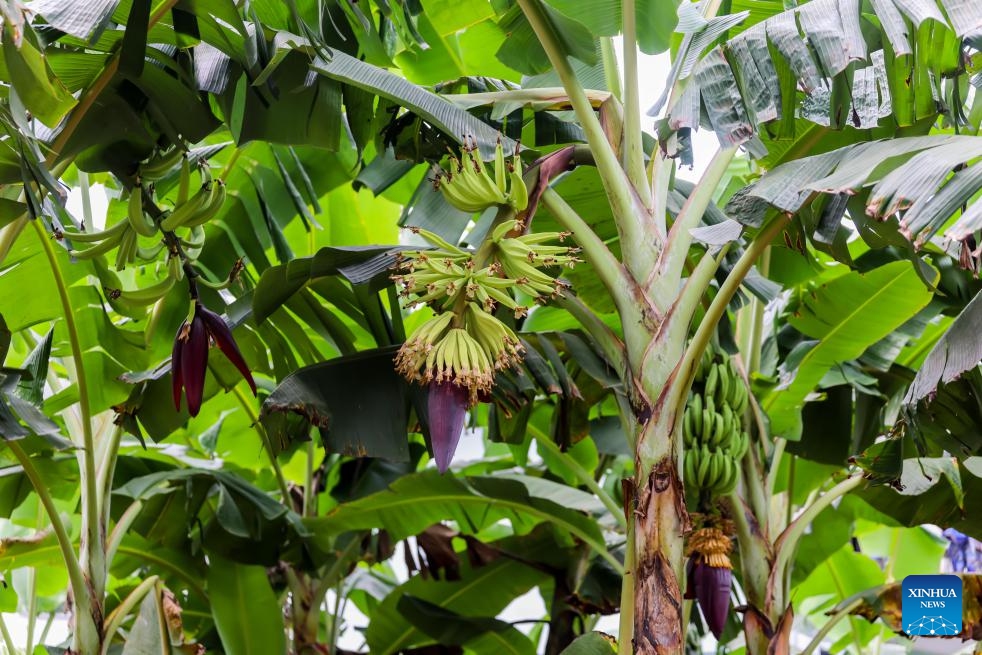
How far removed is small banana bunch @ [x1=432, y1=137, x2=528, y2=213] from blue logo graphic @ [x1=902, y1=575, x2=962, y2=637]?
117 cm

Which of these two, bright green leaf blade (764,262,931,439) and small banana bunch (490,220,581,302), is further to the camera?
bright green leaf blade (764,262,931,439)

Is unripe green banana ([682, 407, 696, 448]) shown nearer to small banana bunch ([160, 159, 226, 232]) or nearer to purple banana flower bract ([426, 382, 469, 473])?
purple banana flower bract ([426, 382, 469, 473])

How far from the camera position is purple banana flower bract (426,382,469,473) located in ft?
3.76

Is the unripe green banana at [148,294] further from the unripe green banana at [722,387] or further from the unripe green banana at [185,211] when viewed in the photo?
the unripe green banana at [722,387]

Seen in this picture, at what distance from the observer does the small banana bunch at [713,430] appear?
5.38 feet

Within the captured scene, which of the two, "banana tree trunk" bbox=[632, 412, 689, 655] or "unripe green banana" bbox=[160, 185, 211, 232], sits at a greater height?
"unripe green banana" bbox=[160, 185, 211, 232]

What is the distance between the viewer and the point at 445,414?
115 centimetres

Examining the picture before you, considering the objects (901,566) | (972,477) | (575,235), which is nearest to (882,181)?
(575,235)

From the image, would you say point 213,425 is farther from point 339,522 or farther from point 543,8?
point 543,8

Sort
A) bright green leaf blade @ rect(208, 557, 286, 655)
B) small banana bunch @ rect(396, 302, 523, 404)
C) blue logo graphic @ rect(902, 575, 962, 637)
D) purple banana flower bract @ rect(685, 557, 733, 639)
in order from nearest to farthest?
small banana bunch @ rect(396, 302, 523, 404), purple banana flower bract @ rect(685, 557, 733, 639), blue logo graphic @ rect(902, 575, 962, 637), bright green leaf blade @ rect(208, 557, 286, 655)

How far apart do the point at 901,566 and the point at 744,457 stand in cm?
186

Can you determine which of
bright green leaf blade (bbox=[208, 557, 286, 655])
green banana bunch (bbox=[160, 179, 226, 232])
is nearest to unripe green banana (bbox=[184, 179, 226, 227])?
green banana bunch (bbox=[160, 179, 226, 232])

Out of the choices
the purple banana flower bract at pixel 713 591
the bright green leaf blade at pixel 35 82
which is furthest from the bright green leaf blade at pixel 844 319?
the bright green leaf blade at pixel 35 82

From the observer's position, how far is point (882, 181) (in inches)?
46.1
